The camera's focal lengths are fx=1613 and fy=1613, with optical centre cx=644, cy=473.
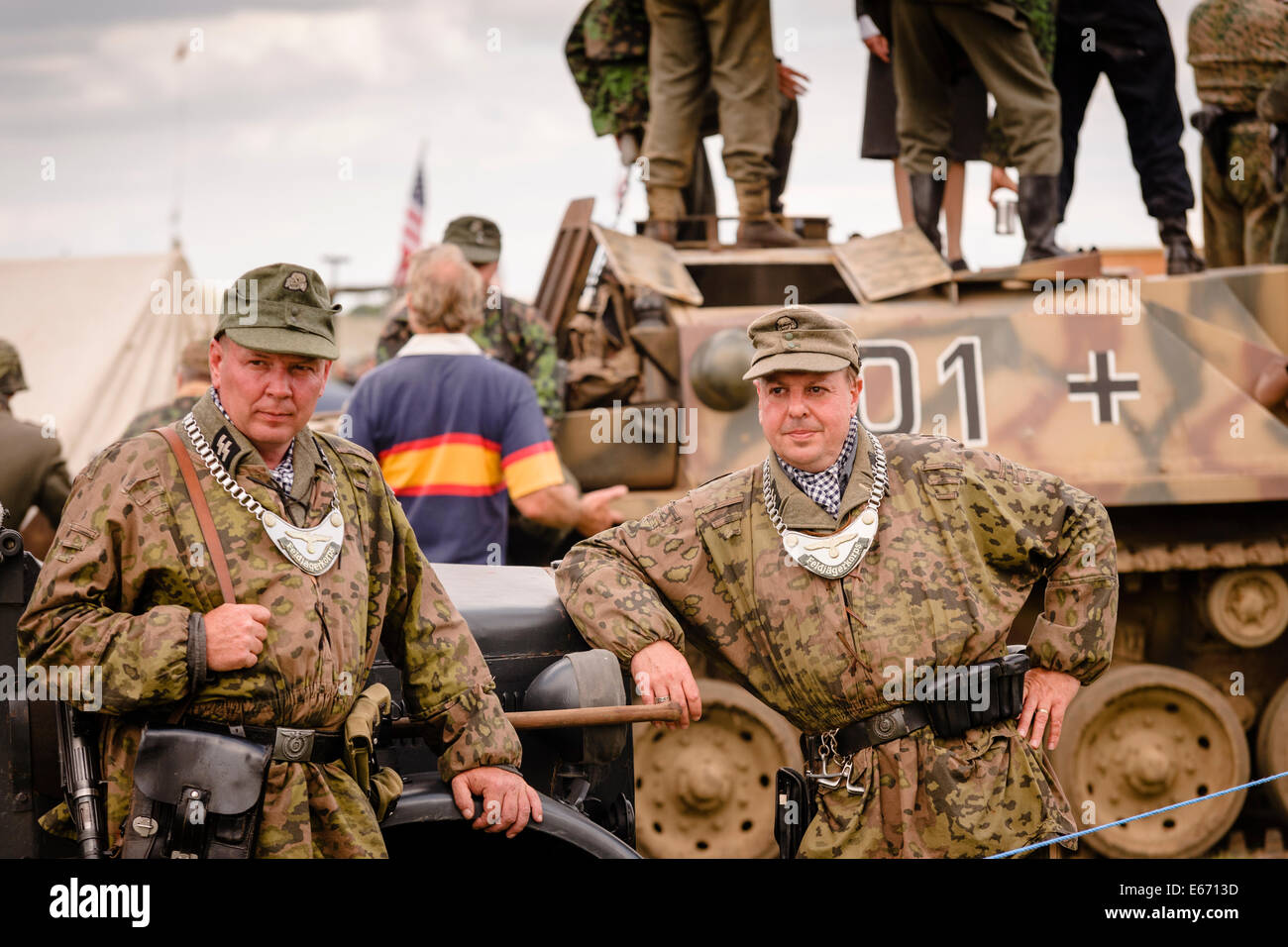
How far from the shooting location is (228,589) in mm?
3199

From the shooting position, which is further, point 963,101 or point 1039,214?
point 963,101

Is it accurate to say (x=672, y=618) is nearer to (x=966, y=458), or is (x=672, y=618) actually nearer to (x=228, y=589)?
(x=966, y=458)

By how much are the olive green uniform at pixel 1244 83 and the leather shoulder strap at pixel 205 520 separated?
6.97 meters

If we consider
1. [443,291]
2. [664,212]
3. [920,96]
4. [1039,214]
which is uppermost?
[920,96]

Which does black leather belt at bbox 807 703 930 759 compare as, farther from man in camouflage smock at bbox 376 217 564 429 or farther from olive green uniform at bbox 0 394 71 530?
olive green uniform at bbox 0 394 71 530

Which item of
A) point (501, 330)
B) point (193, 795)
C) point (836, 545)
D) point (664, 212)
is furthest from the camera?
point (664, 212)

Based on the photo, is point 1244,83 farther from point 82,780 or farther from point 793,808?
point 82,780

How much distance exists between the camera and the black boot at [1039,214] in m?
7.70

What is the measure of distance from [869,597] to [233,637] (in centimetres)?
147

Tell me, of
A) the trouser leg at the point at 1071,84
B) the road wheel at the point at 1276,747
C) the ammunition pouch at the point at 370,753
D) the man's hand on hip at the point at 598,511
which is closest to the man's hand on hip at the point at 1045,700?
the ammunition pouch at the point at 370,753

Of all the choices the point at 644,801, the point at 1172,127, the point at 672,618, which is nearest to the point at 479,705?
the point at 672,618

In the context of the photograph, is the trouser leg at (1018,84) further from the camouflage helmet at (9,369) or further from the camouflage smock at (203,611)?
the camouflage smock at (203,611)

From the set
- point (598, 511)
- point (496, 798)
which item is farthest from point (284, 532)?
point (598, 511)

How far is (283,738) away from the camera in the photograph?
319cm
